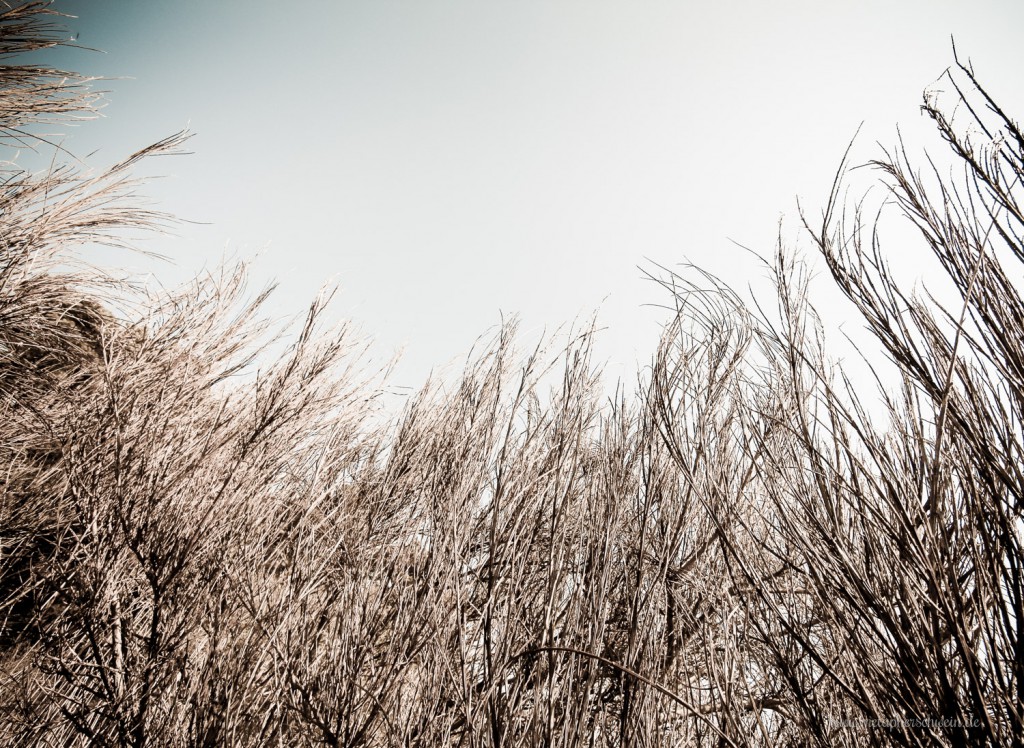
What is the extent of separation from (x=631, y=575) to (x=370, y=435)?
3.08 metres

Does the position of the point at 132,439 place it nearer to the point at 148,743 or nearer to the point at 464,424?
the point at 148,743

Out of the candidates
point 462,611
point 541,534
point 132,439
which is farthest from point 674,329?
point 132,439

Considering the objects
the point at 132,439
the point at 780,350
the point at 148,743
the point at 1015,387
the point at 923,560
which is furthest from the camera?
the point at 132,439

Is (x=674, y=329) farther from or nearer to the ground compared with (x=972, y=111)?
nearer to the ground

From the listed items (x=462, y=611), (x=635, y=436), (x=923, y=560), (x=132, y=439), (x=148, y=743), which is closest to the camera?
(x=923, y=560)

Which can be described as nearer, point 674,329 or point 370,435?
point 674,329

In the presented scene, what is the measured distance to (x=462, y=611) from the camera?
83.0 inches

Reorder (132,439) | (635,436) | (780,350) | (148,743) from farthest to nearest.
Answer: (132,439) < (148,743) < (635,436) < (780,350)

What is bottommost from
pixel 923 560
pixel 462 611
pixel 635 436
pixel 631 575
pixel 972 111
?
pixel 462 611

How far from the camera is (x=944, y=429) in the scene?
1.12m

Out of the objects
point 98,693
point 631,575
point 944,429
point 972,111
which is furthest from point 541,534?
point 98,693

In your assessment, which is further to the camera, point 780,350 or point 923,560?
point 780,350

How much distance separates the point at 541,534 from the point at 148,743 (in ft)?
9.49

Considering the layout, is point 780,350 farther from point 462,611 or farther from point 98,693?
point 98,693
